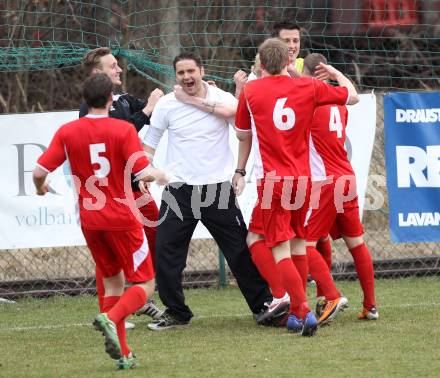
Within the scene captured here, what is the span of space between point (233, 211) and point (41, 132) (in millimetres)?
2331

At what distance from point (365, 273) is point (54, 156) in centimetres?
261

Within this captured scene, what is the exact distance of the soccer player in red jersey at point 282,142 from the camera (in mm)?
7027

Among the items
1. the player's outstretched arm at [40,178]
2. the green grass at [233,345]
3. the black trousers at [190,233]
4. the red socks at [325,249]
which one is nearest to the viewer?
the green grass at [233,345]

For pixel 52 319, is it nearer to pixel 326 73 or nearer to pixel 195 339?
pixel 195 339

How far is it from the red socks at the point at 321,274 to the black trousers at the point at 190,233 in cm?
45

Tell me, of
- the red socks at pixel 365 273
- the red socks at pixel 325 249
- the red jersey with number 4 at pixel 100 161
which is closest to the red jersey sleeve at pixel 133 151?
the red jersey with number 4 at pixel 100 161

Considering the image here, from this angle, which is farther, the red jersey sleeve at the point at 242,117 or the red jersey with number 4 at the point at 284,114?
the red jersey sleeve at the point at 242,117

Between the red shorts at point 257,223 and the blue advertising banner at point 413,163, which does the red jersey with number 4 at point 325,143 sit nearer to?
the red shorts at point 257,223

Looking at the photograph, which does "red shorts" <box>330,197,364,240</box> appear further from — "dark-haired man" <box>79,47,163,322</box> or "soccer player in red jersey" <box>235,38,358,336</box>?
"dark-haired man" <box>79,47,163,322</box>

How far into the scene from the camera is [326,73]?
745cm

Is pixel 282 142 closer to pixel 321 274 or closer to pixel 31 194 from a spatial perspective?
pixel 321 274

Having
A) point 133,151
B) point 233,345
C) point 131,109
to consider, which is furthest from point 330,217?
point 133,151

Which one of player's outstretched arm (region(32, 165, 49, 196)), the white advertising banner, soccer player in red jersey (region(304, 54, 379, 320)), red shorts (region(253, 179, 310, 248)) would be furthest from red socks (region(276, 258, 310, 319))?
the white advertising banner

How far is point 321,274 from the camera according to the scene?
7.50 metres
